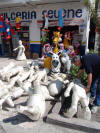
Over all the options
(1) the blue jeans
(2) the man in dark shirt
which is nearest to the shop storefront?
(1) the blue jeans

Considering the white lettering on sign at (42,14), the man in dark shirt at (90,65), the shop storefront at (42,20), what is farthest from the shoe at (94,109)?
the white lettering on sign at (42,14)

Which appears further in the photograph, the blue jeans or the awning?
the awning

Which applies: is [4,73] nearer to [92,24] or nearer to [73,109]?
[73,109]

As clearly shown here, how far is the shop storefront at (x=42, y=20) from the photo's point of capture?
773 cm

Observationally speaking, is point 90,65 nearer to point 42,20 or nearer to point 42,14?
point 42,20

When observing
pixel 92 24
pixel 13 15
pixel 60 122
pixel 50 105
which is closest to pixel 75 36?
pixel 92 24

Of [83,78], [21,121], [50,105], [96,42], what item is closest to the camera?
[21,121]

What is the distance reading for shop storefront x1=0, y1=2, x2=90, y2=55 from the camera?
25.3 feet

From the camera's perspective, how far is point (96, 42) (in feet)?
25.2

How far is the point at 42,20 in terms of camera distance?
8.52 m

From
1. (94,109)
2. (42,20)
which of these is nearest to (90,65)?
(94,109)

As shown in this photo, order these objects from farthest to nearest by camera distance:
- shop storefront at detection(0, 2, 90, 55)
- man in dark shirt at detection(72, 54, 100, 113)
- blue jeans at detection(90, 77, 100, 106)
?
shop storefront at detection(0, 2, 90, 55)
blue jeans at detection(90, 77, 100, 106)
man in dark shirt at detection(72, 54, 100, 113)

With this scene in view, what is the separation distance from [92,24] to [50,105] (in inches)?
246

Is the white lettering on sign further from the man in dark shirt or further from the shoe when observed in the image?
the shoe
